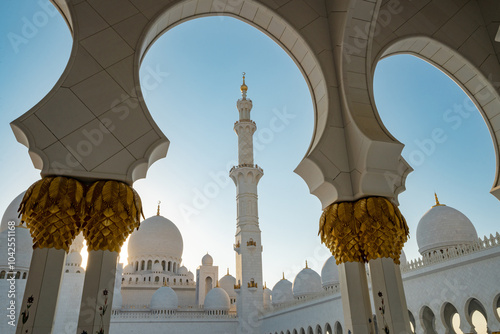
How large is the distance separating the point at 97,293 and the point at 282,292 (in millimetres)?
22306

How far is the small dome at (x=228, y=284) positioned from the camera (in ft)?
88.8

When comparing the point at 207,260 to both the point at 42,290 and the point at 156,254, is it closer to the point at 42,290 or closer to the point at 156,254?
the point at 156,254

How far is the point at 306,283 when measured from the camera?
850 inches

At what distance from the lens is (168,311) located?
70.1 ft

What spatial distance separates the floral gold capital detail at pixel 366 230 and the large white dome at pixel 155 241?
2382cm

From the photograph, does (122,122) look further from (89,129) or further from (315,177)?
(315,177)

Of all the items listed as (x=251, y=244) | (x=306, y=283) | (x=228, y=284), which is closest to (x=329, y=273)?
(x=306, y=283)

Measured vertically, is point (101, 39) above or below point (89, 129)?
above

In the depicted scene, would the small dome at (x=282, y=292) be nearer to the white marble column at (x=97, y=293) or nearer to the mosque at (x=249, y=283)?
the mosque at (x=249, y=283)

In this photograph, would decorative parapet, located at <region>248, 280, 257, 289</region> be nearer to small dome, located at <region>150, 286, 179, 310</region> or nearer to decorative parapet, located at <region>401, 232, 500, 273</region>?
small dome, located at <region>150, 286, 179, 310</region>

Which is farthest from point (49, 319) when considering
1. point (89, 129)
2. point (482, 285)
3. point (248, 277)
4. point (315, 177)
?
point (248, 277)

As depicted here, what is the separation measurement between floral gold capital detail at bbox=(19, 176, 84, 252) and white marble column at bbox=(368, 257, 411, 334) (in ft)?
8.56

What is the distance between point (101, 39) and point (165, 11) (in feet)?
2.29

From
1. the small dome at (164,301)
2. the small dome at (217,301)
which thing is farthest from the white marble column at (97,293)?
the small dome at (217,301)
